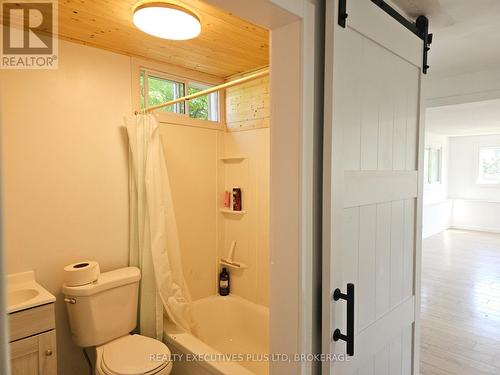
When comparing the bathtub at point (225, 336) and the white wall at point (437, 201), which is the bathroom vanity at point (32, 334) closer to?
the bathtub at point (225, 336)

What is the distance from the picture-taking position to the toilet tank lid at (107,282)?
198 centimetres

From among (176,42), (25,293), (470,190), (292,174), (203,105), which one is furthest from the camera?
(470,190)

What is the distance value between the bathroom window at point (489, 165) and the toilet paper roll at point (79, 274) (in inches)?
349

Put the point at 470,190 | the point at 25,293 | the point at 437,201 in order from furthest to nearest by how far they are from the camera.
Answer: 1. the point at 470,190
2. the point at 437,201
3. the point at 25,293

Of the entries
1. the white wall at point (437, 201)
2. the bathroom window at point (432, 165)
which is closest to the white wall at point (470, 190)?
the white wall at point (437, 201)

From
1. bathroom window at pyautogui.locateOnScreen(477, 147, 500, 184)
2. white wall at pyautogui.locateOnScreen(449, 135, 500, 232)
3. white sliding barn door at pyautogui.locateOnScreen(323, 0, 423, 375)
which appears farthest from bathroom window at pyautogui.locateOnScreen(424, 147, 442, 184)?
white sliding barn door at pyautogui.locateOnScreen(323, 0, 423, 375)

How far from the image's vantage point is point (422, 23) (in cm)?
176

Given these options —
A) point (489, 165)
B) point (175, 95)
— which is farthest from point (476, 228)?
point (175, 95)

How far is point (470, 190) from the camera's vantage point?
26.2ft

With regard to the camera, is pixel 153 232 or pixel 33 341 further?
pixel 153 232

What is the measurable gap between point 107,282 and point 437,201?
25.7ft

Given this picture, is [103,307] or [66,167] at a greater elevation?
[66,167]

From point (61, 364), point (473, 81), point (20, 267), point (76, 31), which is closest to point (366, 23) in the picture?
point (76, 31)

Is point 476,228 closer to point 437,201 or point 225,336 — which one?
point 437,201
